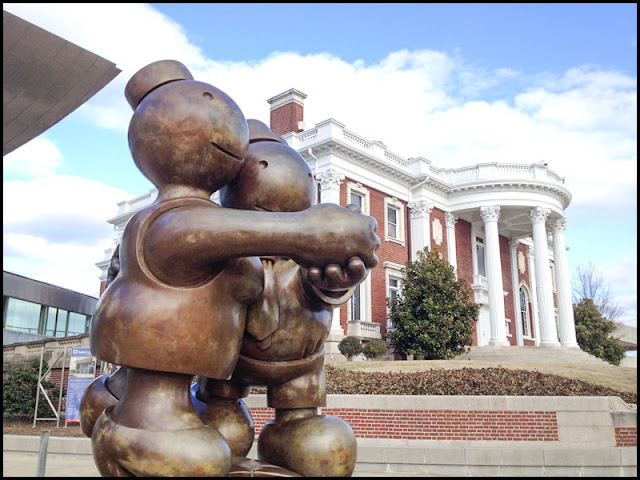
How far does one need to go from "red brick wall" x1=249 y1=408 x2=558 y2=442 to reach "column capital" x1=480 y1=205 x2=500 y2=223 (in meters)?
19.8

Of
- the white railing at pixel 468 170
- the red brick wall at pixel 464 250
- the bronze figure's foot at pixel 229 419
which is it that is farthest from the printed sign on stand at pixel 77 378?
the red brick wall at pixel 464 250

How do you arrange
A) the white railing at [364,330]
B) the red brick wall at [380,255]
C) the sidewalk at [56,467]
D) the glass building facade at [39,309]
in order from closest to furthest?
the sidewalk at [56,467]
the white railing at [364,330]
the red brick wall at [380,255]
the glass building facade at [39,309]

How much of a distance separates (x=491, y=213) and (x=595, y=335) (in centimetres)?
1112

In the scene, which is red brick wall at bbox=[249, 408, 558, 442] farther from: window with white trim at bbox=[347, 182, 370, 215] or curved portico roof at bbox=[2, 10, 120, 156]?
window with white trim at bbox=[347, 182, 370, 215]

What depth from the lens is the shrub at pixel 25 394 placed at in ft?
44.6

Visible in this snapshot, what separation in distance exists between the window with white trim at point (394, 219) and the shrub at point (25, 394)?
1578 cm

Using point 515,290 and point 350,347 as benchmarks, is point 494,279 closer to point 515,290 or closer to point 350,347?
point 515,290

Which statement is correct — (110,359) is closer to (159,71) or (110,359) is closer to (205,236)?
(205,236)

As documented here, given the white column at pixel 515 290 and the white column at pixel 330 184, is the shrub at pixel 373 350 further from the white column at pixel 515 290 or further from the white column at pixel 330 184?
the white column at pixel 515 290

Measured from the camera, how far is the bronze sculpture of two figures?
2.14 m

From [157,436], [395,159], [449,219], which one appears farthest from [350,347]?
[157,436]

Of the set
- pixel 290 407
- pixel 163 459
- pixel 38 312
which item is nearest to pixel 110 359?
pixel 163 459

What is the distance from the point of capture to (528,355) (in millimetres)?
22594

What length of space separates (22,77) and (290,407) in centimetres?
538
